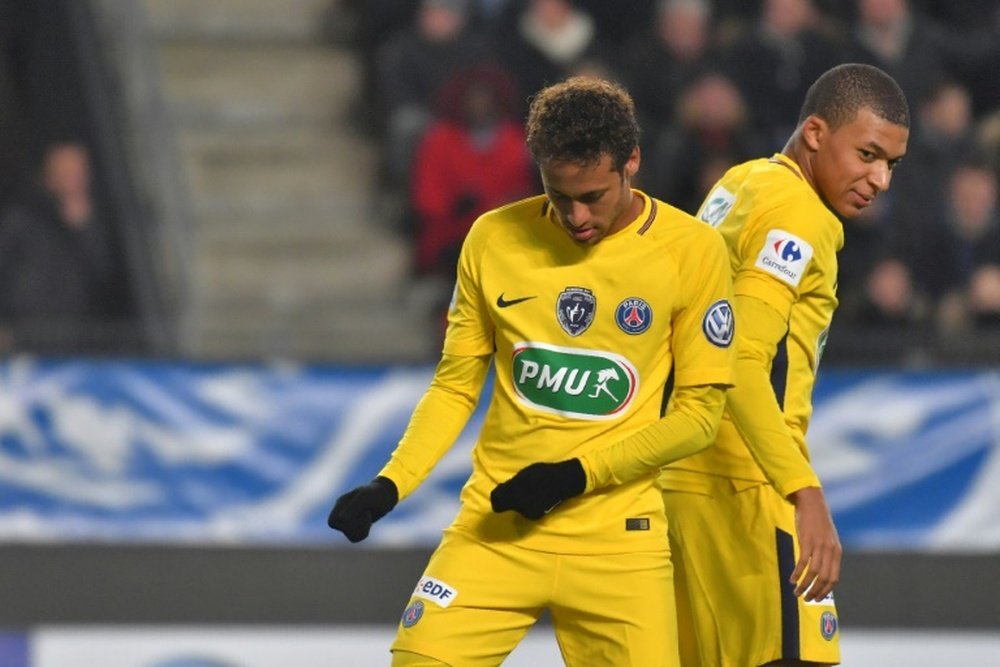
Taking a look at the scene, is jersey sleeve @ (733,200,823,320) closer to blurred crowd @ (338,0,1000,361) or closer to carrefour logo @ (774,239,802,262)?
carrefour logo @ (774,239,802,262)

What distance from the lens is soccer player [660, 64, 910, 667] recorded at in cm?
433

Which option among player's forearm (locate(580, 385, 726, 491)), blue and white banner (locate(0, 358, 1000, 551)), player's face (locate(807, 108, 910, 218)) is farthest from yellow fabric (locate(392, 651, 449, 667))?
blue and white banner (locate(0, 358, 1000, 551))

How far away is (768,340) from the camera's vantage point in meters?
4.35

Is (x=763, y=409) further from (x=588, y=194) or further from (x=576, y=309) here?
(x=588, y=194)

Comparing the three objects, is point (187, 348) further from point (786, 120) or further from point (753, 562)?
point (753, 562)

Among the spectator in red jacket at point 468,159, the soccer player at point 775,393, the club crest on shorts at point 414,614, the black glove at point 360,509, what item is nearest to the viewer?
the black glove at point 360,509

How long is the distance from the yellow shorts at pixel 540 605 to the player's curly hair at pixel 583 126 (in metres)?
0.89

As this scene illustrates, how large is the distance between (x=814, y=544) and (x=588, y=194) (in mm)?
928

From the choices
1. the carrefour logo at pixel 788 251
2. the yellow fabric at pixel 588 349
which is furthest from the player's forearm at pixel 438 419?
the carrefour logo at pixel 788 251

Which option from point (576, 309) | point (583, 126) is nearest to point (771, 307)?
point (576, 309)

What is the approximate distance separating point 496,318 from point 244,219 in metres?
7.36

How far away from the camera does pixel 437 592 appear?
4254 mm

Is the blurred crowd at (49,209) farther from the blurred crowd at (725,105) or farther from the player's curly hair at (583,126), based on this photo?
the player's curly hair at (583,126)

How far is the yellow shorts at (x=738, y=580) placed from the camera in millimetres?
4512
